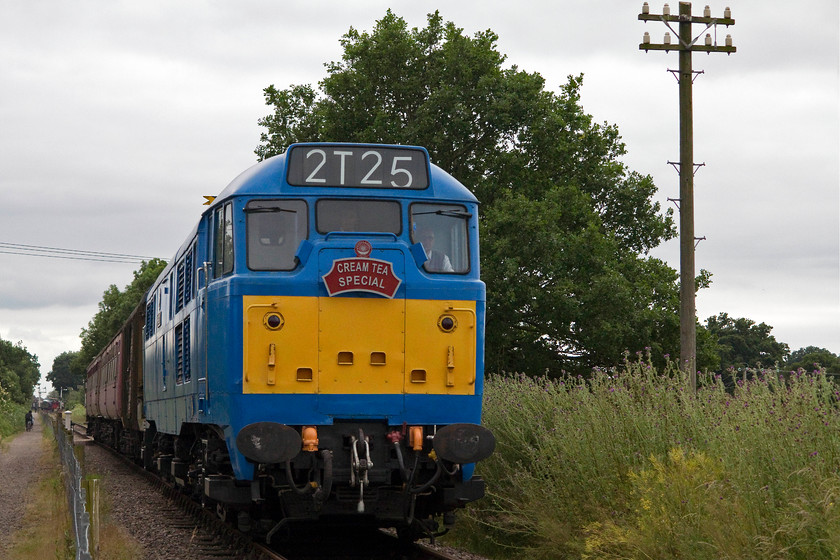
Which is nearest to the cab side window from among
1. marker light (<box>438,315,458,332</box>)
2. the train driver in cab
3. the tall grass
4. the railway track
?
the train driver in cab

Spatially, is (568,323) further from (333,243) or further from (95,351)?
(95,351)

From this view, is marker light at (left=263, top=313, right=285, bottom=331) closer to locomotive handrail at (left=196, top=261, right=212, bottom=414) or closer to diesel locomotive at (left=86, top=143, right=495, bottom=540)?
diesel locomotive at (left=86, top=143, right=495, bottom=540)

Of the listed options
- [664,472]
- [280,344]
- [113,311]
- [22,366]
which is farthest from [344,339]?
[22,366]

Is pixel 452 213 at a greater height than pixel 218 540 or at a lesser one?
greater

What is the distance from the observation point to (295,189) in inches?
388

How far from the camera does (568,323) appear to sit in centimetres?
2703

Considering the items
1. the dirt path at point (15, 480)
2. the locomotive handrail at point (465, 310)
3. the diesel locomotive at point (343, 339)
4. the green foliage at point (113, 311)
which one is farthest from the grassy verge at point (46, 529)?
the green foliage at point (113, 311)

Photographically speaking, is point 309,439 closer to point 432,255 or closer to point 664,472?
point 432,255

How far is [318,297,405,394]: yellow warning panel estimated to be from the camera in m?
9.49

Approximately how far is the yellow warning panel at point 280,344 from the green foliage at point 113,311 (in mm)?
63911

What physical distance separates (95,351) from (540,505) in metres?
79.6

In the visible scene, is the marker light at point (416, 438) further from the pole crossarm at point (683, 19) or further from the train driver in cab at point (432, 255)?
the pole crossarm at point (683, 19)

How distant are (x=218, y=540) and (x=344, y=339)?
4065mm

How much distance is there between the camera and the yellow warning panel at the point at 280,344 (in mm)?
Result: 9320
